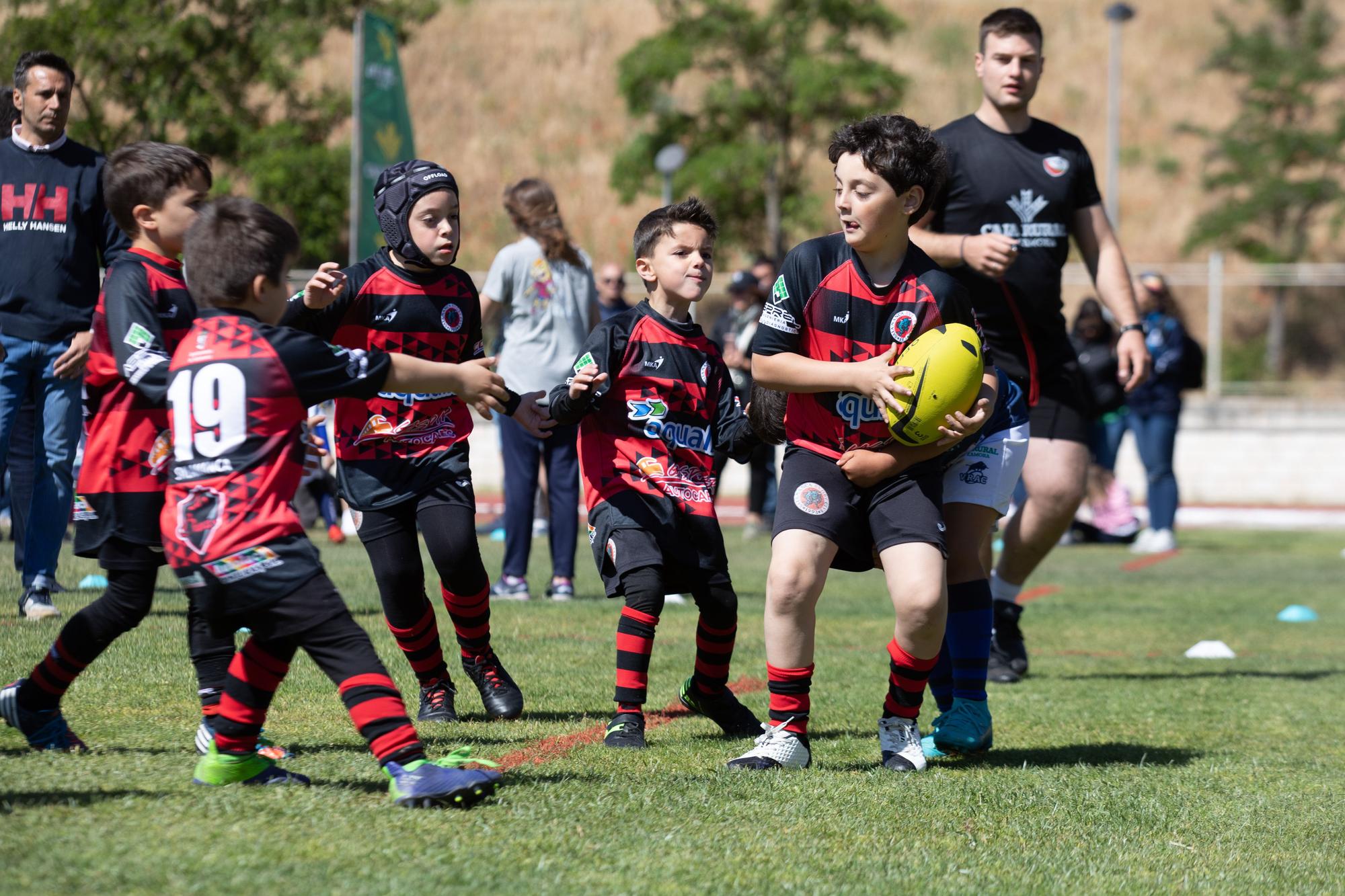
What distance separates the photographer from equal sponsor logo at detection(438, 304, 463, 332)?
495cm

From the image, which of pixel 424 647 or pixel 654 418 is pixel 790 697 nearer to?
pixel 654 418

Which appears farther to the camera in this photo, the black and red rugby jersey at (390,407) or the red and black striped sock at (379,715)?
the black and red rugby jersey at (390,407)

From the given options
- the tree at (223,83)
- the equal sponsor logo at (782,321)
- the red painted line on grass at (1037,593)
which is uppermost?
the tree at (223,83)

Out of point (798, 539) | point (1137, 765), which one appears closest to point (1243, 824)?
point (1137, 765)

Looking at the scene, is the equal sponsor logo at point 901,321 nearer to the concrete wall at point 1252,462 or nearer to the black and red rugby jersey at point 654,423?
the black and red rugby jersey at point 654,423

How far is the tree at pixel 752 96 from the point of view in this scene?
28078 millimetres

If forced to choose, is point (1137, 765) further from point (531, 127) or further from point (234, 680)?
point (531, 127)

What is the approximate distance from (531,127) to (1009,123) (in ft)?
126

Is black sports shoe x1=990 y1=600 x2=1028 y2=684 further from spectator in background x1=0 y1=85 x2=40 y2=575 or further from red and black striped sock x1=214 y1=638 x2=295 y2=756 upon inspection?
spectator in background x1=0 y1=85 x2=40 y2=575

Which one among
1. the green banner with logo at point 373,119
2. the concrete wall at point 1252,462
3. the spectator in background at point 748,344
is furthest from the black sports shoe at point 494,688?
the concrete wall at point 1252,462

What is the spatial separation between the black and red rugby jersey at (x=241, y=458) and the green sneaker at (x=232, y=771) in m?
0.39

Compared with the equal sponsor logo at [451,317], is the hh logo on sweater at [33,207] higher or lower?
higher

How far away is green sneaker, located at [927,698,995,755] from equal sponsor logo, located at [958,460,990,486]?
28.3 inches

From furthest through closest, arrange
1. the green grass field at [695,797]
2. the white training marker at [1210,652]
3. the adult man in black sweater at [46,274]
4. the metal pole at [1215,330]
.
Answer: the metal pole at [1215,330]
the white training marker at [1210,652]
the adult man in black sweater at [46,274]
the green grass field at [695,797]
